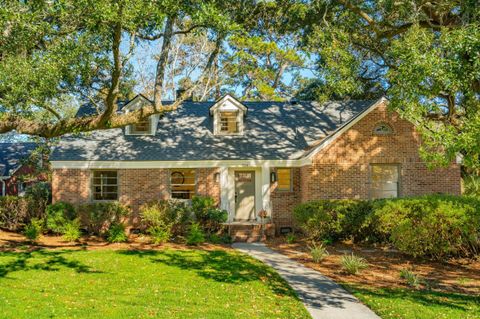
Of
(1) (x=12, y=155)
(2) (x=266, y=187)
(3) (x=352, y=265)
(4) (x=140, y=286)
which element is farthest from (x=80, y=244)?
(1) (x=12, y=155)

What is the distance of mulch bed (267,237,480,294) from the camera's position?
28.8 ft

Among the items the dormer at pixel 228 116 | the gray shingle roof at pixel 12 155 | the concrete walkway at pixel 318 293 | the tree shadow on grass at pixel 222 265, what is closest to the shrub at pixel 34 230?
the tree shadow on grass at pixel 222 265

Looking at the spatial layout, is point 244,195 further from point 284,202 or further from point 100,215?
point 100,215

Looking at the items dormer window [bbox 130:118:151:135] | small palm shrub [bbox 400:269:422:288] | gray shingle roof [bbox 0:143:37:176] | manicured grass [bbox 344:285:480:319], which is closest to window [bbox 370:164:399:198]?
small palm shrub [bbox 400:269:422:288]

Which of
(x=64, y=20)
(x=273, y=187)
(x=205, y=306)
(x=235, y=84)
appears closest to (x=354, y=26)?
(x=273, y=187)

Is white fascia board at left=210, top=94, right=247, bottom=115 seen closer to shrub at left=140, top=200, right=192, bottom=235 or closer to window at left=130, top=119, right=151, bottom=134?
window at left=130, top=119, right=151, bottom=134

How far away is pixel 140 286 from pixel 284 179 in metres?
9.97

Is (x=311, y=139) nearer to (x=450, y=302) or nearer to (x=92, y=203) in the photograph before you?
(x=92, y=203)

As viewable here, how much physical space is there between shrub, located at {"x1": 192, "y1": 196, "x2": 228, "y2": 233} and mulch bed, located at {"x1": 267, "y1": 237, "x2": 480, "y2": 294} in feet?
10.6

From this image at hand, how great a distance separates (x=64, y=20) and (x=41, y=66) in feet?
6.02

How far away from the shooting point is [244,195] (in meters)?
17.8

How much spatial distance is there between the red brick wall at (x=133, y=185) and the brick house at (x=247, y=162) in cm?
4

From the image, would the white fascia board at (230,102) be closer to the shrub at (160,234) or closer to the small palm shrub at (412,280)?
the shrub at (160,234)

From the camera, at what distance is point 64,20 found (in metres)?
9.59
